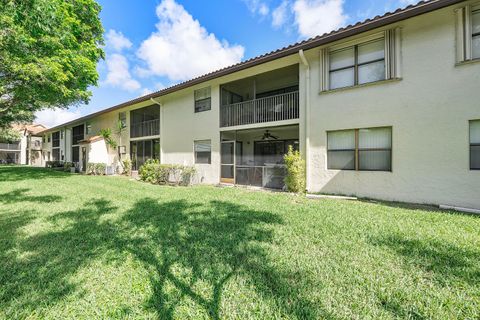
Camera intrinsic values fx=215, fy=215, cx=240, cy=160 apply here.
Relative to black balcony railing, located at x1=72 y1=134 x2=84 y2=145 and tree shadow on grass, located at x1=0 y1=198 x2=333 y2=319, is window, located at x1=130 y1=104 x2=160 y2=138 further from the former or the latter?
tree shadow on grass, located at x1=0 y1=198 x2=333 y2=319

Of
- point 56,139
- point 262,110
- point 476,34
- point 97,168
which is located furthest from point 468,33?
point 56,139

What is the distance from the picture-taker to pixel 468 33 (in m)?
6.04

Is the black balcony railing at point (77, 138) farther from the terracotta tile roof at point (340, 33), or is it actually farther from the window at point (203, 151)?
the terracotta tile roof at point (340, 33)

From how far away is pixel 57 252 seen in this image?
3.52 metres

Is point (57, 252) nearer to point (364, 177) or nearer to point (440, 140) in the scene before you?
point (364, 177)

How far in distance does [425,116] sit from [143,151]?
16.8 meters

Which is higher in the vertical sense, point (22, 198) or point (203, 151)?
point (203, 151)

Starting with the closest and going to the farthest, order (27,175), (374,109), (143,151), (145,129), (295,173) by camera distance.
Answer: (374,109) → (295,173) → (27,175) → (145,129) → (143,151)

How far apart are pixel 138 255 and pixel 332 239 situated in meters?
3.36

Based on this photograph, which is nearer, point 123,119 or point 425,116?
point 425,116

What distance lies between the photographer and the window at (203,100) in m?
12.5

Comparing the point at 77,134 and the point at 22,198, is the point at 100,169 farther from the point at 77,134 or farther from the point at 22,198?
the point at 77,134

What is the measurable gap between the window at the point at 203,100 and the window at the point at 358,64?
267 inches

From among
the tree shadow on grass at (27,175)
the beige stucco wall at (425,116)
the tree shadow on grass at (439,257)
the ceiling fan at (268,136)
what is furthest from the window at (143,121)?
the tree shadow on grass at (439,257)
